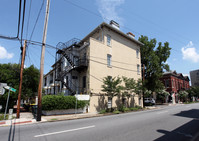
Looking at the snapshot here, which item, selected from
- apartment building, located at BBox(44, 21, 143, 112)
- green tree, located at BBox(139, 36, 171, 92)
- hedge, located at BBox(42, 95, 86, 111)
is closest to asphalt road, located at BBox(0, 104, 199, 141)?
hedge, located at BBox(42, 95, 86, 111)

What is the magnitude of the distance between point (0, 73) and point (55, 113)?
10.0m

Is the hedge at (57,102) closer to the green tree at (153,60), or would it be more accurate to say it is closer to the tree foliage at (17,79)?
the tree foliage at (17,79)

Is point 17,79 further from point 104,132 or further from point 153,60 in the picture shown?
point 153,60

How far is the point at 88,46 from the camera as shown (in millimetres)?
17906

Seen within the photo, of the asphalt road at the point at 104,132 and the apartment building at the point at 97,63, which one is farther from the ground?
the apartment building at the point at 97,63

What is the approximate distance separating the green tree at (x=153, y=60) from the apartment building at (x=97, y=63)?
5.80m

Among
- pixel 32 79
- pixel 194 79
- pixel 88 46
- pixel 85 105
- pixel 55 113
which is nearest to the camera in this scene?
pixel 55 113

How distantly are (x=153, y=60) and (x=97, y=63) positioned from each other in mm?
15978

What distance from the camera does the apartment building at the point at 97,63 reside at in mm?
17078

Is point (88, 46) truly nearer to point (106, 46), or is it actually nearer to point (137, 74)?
point (106, 46)

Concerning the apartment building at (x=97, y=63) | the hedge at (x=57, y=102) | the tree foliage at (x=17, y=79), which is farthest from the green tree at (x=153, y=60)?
the tree foliage at (x=17, y=79)

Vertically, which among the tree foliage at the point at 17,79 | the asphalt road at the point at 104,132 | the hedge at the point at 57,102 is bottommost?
the asphalt road at the point at 104,132

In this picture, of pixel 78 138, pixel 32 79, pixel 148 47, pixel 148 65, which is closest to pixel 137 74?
pixel 148 65

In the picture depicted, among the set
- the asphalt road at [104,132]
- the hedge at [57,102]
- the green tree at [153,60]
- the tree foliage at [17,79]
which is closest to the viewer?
the asphalt road at [104,132]
